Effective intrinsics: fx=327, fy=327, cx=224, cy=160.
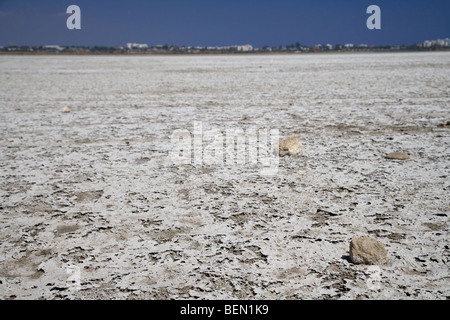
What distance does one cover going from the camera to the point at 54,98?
21.9ft

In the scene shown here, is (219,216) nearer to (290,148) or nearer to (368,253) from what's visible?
(368,253)

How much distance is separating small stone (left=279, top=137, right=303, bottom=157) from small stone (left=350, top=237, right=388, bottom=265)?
1.52 m

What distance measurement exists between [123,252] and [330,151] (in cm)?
209

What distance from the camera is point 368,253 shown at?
1.38 metres

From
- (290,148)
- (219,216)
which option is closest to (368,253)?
(219,216)

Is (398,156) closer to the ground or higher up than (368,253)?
higher up

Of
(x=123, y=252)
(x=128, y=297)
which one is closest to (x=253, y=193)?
(x=123, y=252)

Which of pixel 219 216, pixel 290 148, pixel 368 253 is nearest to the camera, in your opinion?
pixel 368 253

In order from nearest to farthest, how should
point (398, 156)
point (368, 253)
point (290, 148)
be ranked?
1. point (368, 253)
2. point (398, 156)
3. point (290, 148)

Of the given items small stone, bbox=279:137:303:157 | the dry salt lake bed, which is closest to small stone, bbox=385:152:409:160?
the dry salt lake bed

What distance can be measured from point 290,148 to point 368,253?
1.57m

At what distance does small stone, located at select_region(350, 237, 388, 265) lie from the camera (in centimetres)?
137

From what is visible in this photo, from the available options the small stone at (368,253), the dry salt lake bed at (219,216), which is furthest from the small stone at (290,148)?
the small stone at (368,253)

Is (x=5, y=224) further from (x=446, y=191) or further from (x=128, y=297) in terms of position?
(x=446, y=191)
